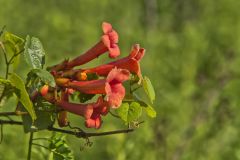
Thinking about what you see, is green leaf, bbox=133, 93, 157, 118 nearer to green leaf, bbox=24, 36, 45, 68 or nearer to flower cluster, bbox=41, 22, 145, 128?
flower cluster, bbox=41, 22, 145, 128

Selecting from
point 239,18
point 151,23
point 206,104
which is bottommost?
point 206,104

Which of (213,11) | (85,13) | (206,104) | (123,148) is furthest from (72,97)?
(213,11)

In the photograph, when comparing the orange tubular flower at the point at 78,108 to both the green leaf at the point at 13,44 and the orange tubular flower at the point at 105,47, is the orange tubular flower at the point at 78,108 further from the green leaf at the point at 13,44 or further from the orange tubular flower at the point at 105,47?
the green leaf at the point at 13,44

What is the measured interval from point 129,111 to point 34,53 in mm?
305

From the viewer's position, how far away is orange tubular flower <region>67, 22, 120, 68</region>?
6.93 ft

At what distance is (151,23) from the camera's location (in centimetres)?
2944

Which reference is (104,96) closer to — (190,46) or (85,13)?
(190,46)

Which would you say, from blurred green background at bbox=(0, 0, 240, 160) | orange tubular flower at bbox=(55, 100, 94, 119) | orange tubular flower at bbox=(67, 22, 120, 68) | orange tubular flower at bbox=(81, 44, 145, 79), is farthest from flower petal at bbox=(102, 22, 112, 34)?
blurred green background at bbox=(0, 0, 240, 160)

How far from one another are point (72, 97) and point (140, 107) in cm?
23

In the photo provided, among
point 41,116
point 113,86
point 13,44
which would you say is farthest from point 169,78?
point 113,86

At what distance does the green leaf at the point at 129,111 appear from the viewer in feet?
7.04

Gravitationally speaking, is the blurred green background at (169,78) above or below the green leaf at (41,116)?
above

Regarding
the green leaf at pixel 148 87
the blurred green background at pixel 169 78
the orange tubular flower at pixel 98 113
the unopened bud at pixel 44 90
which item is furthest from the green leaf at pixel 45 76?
the blurred green background at pixel 169 78

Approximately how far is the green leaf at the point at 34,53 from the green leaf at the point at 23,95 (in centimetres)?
9
